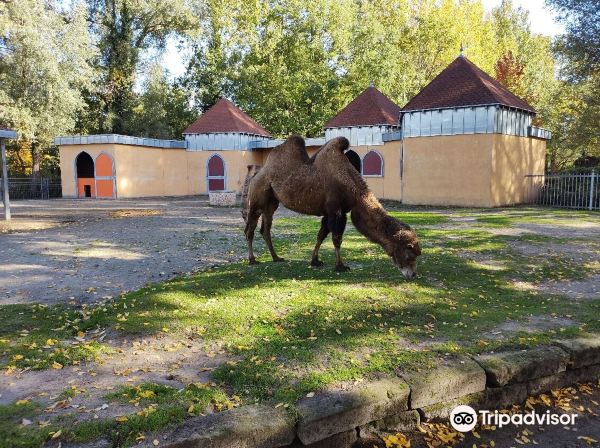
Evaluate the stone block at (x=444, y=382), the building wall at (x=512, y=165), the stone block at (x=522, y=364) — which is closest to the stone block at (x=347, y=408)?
the stone block at (x=444, y=382)

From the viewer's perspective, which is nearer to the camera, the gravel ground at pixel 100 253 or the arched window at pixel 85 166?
the gravel ground at pixel 100 253

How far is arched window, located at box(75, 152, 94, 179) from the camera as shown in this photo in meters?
32.2

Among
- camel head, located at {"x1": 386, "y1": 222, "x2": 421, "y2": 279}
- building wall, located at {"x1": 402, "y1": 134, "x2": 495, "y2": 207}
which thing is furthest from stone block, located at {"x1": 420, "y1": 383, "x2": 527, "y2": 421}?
building wall, located at {"x1": 402, "y1": 134, "x2": 495, "y2": 207}

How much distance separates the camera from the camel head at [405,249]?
612 centimetres

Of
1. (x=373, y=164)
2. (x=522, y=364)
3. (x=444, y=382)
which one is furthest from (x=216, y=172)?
(x=444, y=382)

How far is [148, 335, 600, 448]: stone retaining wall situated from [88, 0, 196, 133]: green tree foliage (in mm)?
40852

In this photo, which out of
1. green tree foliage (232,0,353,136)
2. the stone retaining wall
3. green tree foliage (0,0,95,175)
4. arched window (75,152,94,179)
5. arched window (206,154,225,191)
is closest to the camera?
the stone retaining wall

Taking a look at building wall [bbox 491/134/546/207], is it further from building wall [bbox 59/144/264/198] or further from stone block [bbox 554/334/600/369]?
stone block [bbox 554/334/600/369]

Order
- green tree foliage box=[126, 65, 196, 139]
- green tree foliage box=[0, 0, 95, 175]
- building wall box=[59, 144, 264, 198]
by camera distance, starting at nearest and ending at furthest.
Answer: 1. green tree foliage box=[0, 0, 95, 175]
2. building wall box=[59, 144, 264, 198]
3. green tree foliage box=[126, 65, 196, 139]

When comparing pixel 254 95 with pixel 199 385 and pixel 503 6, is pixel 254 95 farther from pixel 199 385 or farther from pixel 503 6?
pixel 199 385

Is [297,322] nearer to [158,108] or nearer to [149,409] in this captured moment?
[149,409]

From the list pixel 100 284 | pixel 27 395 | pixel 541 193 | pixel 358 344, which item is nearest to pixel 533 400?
pixel 358 344

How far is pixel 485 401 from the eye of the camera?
146 inches

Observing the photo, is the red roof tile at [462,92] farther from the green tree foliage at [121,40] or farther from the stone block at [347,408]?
the green tree foliage at [121,40]
